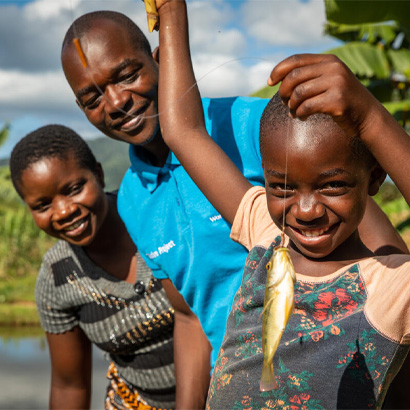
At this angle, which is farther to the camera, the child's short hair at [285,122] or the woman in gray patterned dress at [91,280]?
the woman in gray patterned dress at [91,280]

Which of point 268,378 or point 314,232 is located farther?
point 314,232

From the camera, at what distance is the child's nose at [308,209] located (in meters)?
1.76

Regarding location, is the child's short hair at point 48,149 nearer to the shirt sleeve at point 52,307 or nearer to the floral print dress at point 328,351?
the shirt sleeve at point 52,307

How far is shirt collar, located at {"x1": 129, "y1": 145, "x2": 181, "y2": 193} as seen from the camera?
8.63 ft

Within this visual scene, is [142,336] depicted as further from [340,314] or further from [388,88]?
[388,88]

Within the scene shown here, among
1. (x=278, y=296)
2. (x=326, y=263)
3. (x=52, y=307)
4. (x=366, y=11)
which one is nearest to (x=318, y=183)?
(x=326, y=263)

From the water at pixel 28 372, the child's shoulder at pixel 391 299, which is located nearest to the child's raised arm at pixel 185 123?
the child's shoulder at pixel 391 299

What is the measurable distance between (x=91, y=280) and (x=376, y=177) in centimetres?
209

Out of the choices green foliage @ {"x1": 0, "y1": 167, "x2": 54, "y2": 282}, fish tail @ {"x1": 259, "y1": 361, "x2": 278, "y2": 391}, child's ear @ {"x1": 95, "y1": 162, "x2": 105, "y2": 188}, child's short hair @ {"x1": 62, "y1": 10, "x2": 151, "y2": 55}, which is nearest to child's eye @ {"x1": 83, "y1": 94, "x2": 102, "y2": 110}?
child's short hair @ {"x1": 62, "y1": 10, "x2": 151, "y2": 55}

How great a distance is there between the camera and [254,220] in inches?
87.4

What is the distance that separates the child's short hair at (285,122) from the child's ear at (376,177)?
46 millimetres

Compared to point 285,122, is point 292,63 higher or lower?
higher

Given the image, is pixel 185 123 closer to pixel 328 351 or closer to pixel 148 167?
pixel 148 167

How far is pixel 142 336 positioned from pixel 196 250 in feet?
3.80
